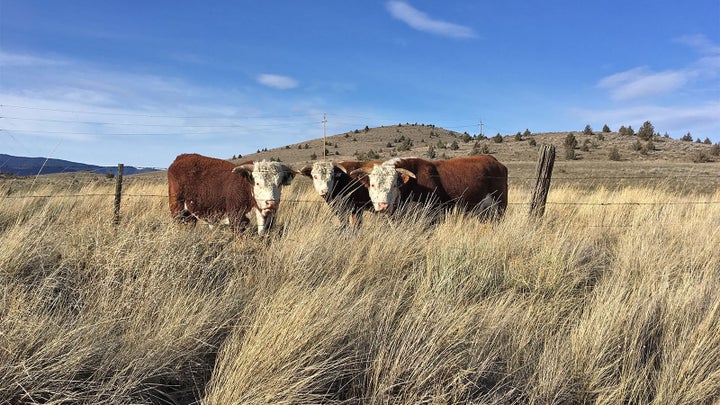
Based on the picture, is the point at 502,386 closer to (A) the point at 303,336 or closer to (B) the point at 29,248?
(A) the point at 303,336

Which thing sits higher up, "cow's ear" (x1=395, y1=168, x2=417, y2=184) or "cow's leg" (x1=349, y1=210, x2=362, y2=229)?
"cow's ear" (x1=395, y1=168, x2=417, y2=184)

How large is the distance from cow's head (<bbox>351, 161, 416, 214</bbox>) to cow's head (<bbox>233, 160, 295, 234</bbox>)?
155 centimetres

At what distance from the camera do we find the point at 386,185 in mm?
7391

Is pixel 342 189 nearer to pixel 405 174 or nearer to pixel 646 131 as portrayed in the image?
pixel 405 174

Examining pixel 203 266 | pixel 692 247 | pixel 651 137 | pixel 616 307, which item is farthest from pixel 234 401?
pixel 651 137

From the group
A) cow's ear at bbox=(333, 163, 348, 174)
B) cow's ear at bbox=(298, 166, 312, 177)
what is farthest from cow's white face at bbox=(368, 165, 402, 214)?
cow's ear at bbox=(298, 166, 312, 177)

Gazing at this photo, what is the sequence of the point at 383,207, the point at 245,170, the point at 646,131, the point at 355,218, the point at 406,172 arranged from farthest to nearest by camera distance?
the point at 646,131 < the point at 355,218 < the point at 406,172 < the point at 383,207 < the point at 245,170

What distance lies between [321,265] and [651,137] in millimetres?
37137

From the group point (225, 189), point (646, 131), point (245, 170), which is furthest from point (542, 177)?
point (646, 131)

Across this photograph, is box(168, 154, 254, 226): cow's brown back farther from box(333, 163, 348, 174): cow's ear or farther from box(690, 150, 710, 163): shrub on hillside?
box(690, 150, 710, 163): shrub on hillside

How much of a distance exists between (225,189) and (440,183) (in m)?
3.90

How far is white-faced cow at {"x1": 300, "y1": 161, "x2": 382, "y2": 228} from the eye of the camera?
7574 millimetres

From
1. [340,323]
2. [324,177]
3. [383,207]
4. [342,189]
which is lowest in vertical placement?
Result: [340,323]

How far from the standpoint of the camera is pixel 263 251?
190 inches
